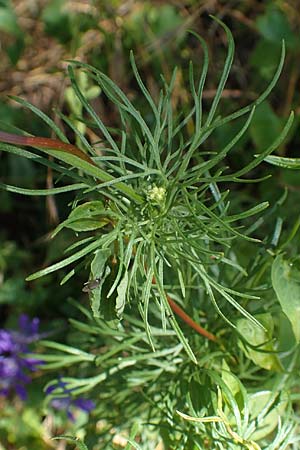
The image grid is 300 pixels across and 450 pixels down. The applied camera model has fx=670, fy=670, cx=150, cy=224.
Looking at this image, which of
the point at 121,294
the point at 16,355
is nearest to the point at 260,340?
the point at 121,294

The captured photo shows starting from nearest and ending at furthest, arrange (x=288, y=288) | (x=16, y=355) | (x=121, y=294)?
(x=121, y=294) → (x=288, y=288) → (x=16, y=355)

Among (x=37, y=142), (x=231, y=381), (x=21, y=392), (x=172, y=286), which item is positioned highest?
(x=37, y=142)

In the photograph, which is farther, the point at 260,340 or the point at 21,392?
the point at 21,392

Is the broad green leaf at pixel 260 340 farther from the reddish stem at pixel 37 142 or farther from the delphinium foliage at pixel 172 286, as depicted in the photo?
the reddish stem at pixel 37 142

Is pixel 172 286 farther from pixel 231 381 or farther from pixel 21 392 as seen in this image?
pixel 21 392

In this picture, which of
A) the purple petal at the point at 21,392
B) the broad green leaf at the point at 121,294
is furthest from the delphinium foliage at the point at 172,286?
the purple petal at the point at 21,392

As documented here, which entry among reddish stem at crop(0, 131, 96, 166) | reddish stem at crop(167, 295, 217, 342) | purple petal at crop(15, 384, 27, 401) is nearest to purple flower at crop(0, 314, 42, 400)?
purple petal at crop(15, 384, 27, 401)

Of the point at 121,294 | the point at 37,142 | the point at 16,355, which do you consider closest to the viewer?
the point at 37,142
